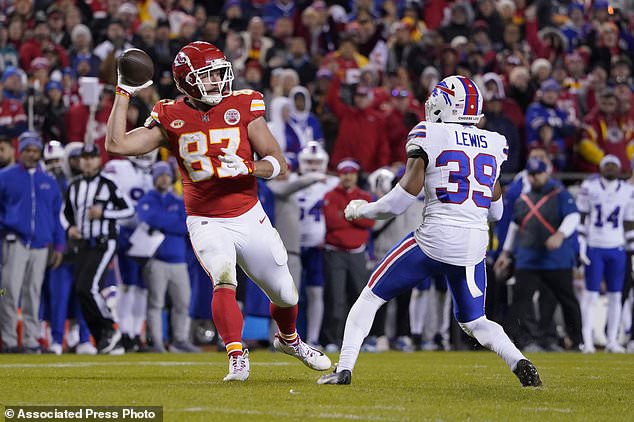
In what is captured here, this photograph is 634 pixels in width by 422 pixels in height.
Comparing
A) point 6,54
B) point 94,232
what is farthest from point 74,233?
point 6,54

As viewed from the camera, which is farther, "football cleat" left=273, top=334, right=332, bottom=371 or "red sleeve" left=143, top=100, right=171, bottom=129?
"football cleat" left=273, top=334, right=332, bottom=371

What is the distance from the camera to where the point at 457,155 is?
293 inches

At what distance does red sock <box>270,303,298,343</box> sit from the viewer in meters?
8.16

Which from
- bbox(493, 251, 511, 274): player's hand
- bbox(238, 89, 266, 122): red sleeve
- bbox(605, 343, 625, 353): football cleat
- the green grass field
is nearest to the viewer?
the green grass field

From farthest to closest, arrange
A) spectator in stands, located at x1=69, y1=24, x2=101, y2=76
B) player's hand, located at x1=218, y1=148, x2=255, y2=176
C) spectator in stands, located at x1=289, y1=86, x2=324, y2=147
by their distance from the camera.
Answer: spectator in stands, located at x1=69, y1=24, x2=101, y2=76 < spectator in stands, located at x1=289, y1=86, x2=324, y2=147 < player's hand, located at x1=218, y1=148, x2=255, y2=176

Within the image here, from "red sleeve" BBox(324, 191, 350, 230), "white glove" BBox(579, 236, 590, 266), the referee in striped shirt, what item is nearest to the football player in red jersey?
the referee in striped shirt

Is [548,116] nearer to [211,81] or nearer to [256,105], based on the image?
[256,105]

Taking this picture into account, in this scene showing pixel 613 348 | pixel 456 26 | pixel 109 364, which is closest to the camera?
pixel 109 364

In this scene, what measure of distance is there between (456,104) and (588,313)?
303 inches

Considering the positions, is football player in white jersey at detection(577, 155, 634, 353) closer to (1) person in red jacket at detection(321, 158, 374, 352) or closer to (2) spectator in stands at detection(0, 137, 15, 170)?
(1) person in red jacket at detection(321, 158, 374, 352)

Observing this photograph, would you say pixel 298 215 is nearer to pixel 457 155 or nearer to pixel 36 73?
pixel 36 73

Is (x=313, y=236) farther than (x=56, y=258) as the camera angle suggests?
Yes

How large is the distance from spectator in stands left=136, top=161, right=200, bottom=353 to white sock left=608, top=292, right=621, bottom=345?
4643mm

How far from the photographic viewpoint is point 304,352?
8.27 m
